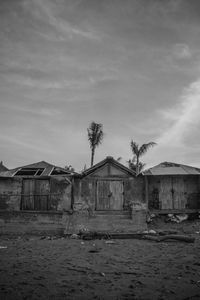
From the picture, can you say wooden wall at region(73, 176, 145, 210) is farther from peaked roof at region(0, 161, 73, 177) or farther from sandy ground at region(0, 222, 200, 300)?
sandy ground at region(0, 222, 200, 300)

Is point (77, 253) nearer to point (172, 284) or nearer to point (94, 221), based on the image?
point (172, 284)

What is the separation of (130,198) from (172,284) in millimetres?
9748

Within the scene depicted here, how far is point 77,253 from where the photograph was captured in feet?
22.9

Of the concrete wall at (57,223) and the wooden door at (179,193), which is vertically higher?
the wooden door at (179,193)

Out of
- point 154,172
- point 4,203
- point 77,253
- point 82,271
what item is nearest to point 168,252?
point 77,253

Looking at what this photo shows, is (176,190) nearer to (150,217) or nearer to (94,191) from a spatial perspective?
(150,217)

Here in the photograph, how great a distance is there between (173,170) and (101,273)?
40.9 feet

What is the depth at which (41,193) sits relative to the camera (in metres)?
15.7

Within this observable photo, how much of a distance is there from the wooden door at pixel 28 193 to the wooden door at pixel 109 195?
5.02 metres

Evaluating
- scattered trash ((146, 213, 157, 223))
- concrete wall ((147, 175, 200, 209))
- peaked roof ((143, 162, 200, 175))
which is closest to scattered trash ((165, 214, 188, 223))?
scattered trash ((146, 213, 157, 223))

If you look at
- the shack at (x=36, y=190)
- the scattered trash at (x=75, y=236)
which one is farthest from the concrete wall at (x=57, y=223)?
the shack at (x=36, y=190)

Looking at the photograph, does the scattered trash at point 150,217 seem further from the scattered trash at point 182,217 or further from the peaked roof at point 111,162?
the peaked roof at point 111,162

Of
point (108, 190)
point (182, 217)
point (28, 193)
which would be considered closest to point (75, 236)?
point (108, 190)

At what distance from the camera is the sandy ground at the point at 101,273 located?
3707mm
